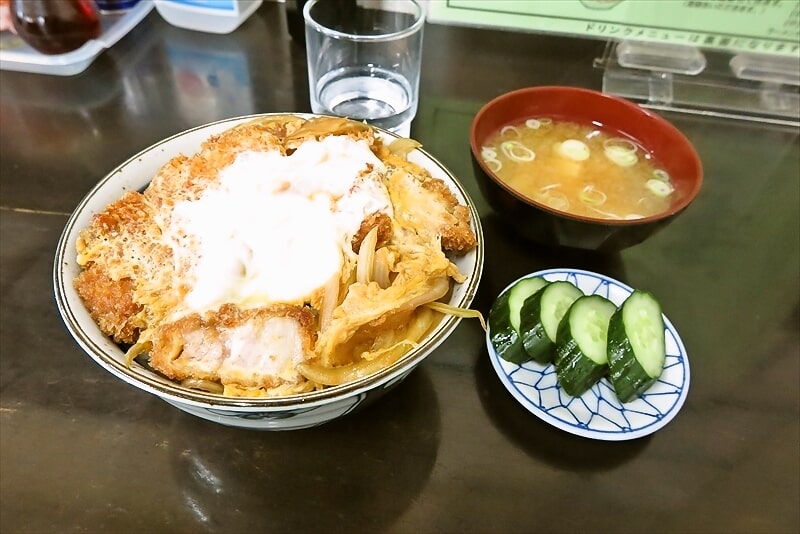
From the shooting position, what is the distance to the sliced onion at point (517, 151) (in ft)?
5.54

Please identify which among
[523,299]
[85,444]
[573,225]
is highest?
[573,225]

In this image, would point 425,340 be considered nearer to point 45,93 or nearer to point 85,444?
point 85,444

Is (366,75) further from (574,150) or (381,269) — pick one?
(381,269)

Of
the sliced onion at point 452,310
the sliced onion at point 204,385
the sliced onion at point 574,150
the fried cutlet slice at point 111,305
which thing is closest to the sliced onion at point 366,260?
the sliced onion at point 452,310

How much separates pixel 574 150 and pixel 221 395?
3.98 ft

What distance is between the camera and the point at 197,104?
2.12 meters

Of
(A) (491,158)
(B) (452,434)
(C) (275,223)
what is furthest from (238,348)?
(A) (491,158)

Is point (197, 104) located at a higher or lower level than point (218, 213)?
lower

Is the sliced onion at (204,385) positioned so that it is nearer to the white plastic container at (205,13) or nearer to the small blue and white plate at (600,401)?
the small blue and white plate at (600,401)

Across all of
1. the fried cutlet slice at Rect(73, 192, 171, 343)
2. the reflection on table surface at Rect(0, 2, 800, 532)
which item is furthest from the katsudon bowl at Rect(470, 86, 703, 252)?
the fried cutlet slice at Rect(73, 192, 171, 343)

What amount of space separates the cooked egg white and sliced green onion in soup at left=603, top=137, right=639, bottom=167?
768 mm

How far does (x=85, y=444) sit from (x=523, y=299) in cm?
96

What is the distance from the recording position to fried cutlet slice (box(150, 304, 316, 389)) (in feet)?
3.33

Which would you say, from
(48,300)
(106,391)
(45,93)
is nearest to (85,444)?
(106,391)
